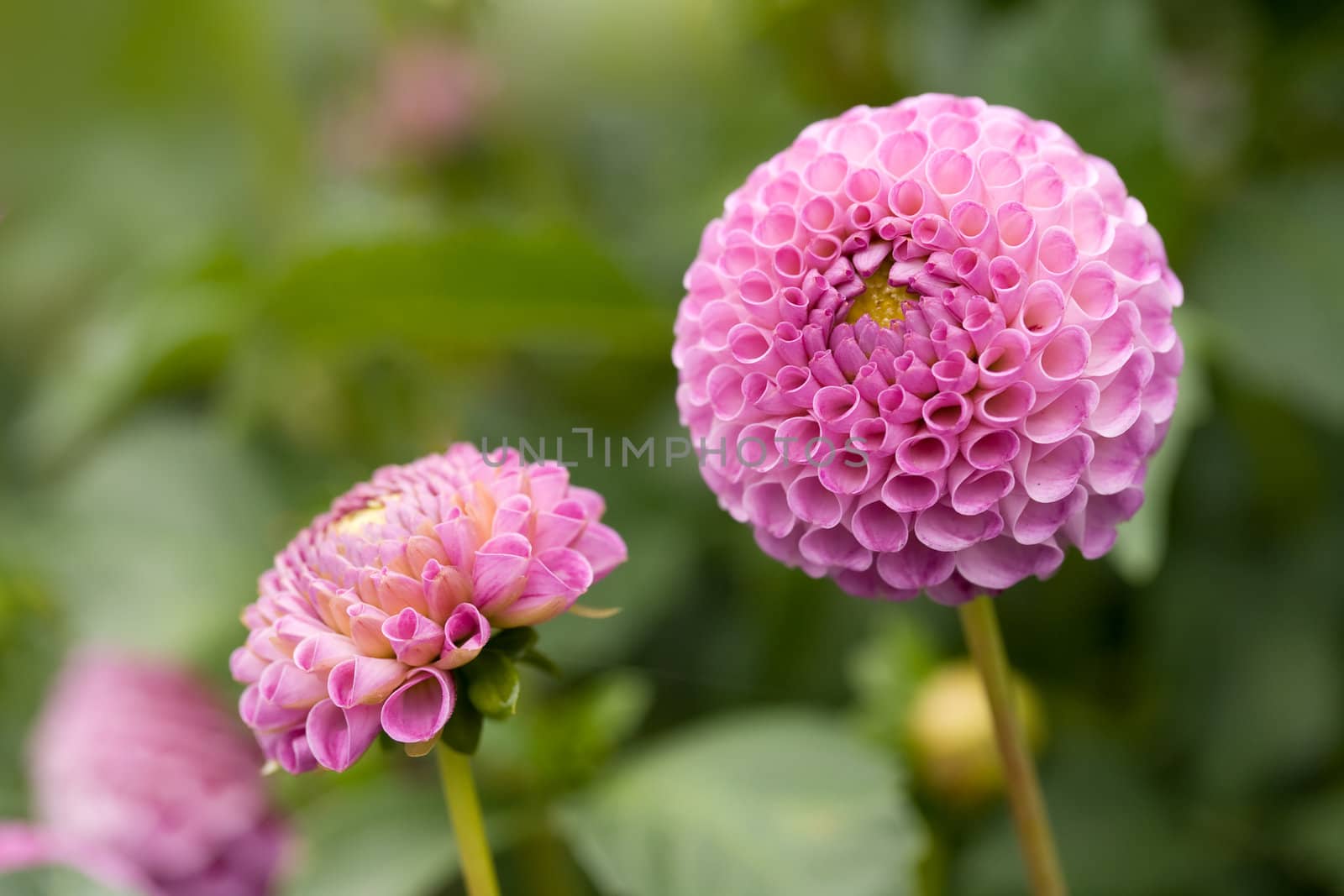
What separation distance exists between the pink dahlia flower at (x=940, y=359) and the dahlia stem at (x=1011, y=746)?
0.07 feet

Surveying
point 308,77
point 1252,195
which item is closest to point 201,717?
point 1252,195

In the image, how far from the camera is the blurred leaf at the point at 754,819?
403 mm

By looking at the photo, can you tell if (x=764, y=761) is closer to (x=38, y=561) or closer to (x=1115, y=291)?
(x=1115, y=291)

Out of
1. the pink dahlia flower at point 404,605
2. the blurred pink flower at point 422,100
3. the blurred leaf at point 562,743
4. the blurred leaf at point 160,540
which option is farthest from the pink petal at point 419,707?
the blurred pink flower at point 422,100

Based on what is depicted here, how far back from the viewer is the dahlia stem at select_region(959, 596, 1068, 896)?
0.28 metres

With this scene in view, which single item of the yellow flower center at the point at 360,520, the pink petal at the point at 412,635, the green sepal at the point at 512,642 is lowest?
the green sepal at the point at 512,642

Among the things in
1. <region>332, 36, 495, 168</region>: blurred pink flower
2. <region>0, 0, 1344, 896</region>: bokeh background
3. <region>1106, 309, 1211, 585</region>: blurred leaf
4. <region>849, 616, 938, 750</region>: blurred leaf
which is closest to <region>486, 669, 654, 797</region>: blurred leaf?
<region>0, 0, 1344, 896</region>: bokeh background

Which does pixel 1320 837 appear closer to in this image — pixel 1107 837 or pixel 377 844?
pixel 1107 837

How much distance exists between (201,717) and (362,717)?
37 centimetres

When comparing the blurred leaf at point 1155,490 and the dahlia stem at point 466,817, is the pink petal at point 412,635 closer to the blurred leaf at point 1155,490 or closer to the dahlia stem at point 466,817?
the dahlia stem at point 466,817

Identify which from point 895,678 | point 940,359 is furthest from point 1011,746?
point 895,678

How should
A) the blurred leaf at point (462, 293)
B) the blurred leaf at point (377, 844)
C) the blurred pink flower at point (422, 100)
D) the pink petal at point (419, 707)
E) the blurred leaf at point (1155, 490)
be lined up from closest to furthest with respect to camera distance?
the pink petal at point (419, 707) → the blurred leaf at point (1155, 490) → the blurred leaf at point (377, 844) → the blurred leaf at point (462, 293) → the blurred pink flower at point (422, 100)

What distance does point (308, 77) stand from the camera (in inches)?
47.9

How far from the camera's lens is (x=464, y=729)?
0.26m
